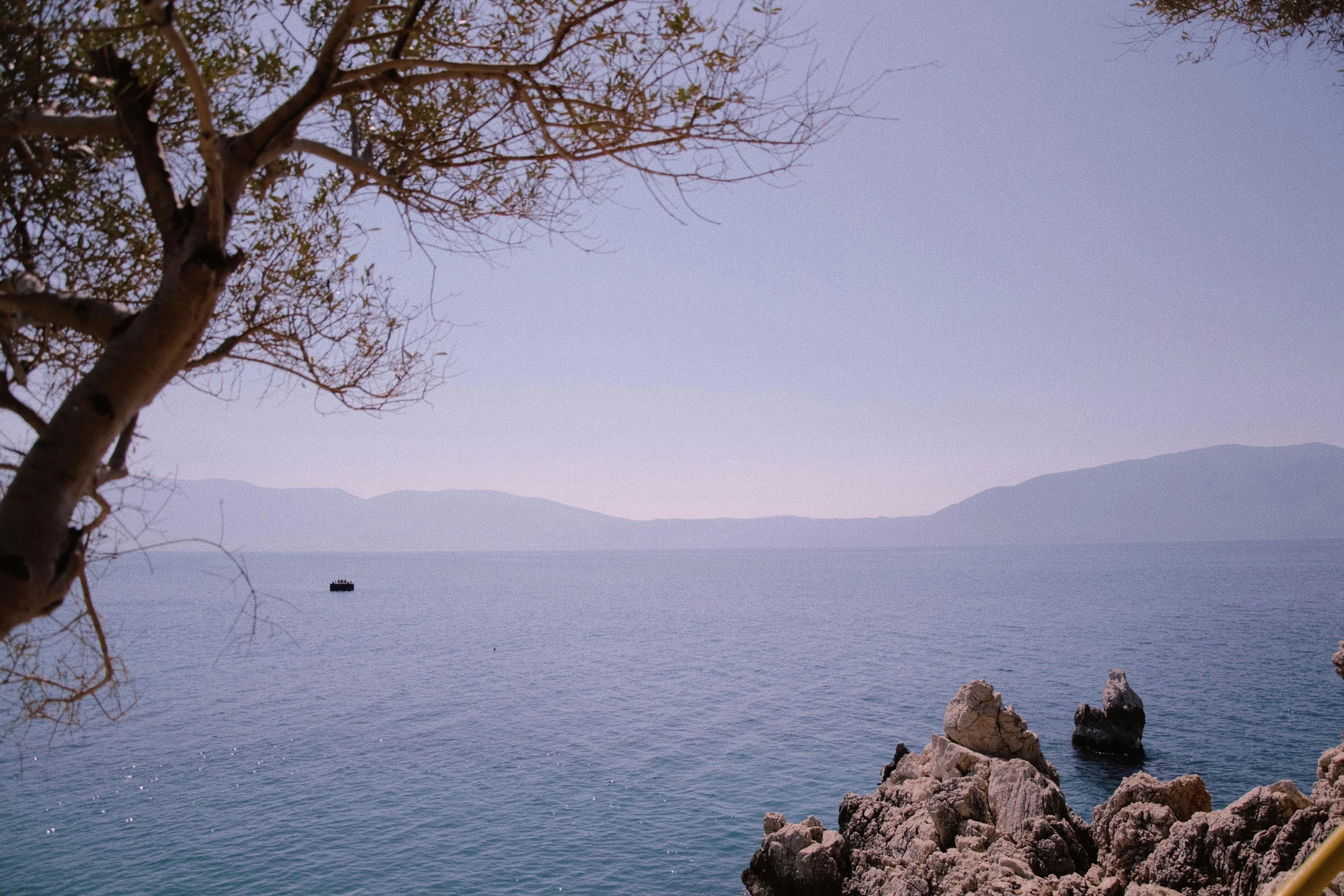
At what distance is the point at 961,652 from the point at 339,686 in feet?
128

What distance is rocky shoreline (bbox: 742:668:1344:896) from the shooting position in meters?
12.6

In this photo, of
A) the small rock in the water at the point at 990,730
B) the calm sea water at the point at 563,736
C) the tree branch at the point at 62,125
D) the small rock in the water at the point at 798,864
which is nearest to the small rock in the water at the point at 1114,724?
the calm sea water at the point at 563,736

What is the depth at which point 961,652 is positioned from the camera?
56.2m

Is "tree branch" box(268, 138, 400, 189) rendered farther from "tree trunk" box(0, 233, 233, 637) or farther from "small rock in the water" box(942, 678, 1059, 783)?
"small rock in the water" box(942, 678, 1059, 783)

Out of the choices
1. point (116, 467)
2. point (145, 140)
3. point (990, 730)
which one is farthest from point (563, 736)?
point (145, 140)

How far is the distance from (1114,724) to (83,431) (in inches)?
1388

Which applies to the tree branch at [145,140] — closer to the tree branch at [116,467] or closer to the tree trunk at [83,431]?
the tree trunk at [83,431]

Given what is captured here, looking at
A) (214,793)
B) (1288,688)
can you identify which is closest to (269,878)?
(214,793)

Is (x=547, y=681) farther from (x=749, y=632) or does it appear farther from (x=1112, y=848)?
(x=1112, y=848)

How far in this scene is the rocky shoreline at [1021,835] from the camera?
494 inches

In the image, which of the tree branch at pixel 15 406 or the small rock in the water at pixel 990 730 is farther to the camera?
the small rock in the water at pixel 990 730

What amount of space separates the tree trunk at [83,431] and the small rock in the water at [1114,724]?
114 feet

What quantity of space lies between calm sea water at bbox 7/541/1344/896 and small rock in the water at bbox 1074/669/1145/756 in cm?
103

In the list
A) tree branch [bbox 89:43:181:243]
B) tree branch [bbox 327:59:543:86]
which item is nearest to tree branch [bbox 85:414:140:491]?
tree branch [bbox 89:43:181:243]
